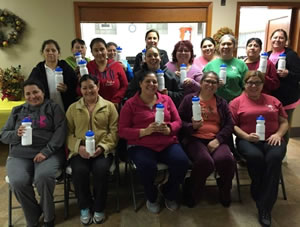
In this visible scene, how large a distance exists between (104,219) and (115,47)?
5.80 ft

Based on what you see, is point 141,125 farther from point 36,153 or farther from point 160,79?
point 36,153

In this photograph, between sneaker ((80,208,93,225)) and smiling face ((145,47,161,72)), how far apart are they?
4.46 feet

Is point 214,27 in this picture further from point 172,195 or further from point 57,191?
point 57,191

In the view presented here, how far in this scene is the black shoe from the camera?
188 centimetres

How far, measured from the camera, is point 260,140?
204cm

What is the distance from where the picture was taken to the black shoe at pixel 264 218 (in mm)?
1877

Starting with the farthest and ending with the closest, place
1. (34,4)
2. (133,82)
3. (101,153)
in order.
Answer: (34,4), (133,82), (101,153)

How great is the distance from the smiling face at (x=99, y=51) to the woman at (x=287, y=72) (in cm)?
173

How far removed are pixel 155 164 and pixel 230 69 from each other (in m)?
1.21

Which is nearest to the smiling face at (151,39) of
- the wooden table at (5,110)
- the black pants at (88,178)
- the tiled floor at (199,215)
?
the black pants at (88,178)

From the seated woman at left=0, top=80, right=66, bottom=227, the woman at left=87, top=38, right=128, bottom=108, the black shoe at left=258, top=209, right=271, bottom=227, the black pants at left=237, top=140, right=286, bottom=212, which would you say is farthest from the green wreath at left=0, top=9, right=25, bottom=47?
the black shoe at left=258, top=209, right=271, bottom=227

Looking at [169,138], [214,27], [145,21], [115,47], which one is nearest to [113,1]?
[145,21]

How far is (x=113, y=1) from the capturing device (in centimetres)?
334

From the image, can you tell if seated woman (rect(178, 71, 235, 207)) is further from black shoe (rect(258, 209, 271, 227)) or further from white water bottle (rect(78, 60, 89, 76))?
white water bottle (rect(78, 60, 89, 76))
